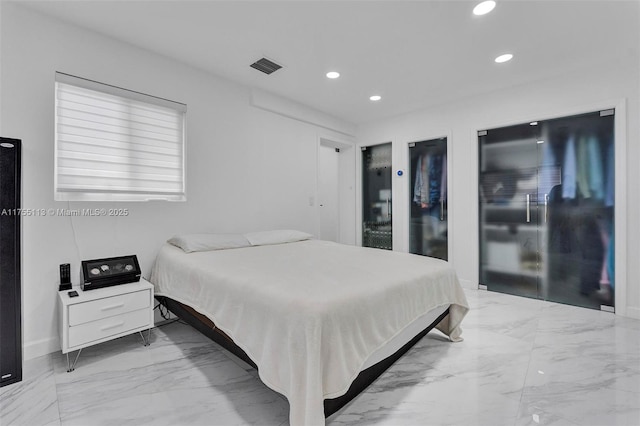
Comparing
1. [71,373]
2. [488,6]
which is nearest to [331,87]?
[488,6]

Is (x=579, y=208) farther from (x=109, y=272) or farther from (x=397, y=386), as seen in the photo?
(x=109, y=272)

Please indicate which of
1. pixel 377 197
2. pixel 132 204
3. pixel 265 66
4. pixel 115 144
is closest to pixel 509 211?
pixel 377 197

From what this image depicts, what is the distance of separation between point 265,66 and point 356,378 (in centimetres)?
293

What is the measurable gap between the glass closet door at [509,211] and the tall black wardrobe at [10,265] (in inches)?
179

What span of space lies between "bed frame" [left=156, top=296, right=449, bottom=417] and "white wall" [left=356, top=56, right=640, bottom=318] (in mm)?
2016

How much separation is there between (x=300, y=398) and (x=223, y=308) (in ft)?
2.46

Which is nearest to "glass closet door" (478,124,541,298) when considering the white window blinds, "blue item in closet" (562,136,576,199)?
"blue item in closet" (562,136,576,199)

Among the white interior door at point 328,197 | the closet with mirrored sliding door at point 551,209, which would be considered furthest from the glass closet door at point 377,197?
the closet with mirrored sliding door at point 551,209

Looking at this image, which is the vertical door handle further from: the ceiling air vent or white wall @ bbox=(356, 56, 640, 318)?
the ceiling air vent

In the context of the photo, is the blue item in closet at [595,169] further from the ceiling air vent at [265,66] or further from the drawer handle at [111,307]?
the drawer handle at [111,307]

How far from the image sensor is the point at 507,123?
11.7ft

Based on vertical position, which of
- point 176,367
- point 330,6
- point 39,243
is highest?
point 330,6

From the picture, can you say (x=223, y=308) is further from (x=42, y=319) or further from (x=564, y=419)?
(x=564, y=419)

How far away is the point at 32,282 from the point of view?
7.09 feet
